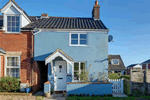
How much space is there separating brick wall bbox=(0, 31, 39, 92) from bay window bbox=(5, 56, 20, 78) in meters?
0.45

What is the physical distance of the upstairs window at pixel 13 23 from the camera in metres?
11.0

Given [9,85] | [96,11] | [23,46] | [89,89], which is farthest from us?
[96,11]

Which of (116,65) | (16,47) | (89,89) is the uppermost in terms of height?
(16,47)

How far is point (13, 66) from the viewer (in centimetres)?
1070

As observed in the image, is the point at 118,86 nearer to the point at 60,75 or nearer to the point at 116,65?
the point at 60,75

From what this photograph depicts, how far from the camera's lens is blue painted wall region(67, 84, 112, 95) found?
8.92m

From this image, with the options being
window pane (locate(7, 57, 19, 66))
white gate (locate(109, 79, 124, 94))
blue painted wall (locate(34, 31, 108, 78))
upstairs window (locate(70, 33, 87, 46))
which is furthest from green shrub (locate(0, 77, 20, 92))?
white gate (locate(109, 79, 124, 94))

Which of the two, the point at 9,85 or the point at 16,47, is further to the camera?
the point at 16,47

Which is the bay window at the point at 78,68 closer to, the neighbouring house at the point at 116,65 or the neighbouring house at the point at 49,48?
the neighbouring house at the point at 49,48

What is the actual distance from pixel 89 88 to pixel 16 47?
25.4ft

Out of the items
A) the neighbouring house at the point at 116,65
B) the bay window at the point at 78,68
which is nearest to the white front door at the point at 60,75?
the bay window at the point at 78,68

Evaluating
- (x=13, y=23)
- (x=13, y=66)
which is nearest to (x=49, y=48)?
(x=13, y=66)

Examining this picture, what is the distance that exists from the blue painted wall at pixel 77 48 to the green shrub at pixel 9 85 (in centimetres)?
269

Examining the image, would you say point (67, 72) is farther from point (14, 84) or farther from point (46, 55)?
point (14, 84)
